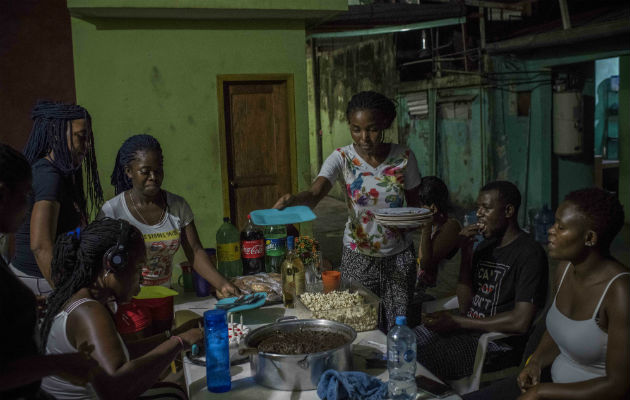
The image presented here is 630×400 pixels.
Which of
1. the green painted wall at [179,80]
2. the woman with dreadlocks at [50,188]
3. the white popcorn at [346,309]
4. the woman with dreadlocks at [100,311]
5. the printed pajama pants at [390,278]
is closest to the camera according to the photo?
the woman with dreadlocks at [100,311]

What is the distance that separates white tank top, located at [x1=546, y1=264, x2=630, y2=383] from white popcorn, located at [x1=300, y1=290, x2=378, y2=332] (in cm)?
82

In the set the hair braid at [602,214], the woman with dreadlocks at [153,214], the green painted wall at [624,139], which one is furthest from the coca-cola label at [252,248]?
the green painted wall at [624,139]

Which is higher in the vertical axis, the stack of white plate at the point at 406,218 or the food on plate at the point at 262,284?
the stack of white plate at the point at 406,218

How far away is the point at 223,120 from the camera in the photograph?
667cm

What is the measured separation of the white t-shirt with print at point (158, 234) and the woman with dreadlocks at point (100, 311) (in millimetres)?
940

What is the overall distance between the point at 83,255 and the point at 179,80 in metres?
4.72

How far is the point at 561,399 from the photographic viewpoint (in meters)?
2.10

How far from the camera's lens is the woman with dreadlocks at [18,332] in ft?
5.14

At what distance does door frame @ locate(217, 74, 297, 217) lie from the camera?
21.7 ft

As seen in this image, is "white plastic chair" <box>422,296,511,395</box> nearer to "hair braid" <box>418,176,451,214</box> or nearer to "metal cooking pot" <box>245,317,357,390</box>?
"metal cooking pot" <box>245,317,357,390</box>

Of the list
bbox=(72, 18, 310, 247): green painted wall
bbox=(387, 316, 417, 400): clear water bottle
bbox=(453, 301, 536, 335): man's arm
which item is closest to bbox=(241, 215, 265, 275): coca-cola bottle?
bbox=(453, 301, 536, 335): man's arm

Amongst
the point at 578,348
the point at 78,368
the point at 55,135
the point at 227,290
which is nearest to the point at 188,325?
the point at 227,290

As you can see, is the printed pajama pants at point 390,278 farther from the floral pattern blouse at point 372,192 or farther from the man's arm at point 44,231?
the man's arm at point 44,231

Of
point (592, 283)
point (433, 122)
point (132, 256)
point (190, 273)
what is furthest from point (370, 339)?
point (433, 122)
